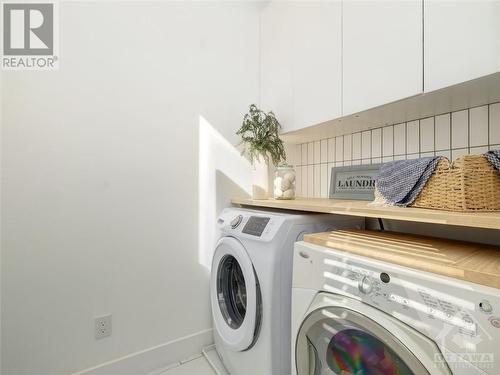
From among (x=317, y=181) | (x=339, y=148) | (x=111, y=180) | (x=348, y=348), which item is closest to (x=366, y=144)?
(x=339, y=148)

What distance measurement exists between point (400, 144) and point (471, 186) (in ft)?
1.83

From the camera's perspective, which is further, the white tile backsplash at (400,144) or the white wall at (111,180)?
the white wall at (111,180)

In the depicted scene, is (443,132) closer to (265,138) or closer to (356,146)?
(356,146)

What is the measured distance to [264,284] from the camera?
1.07 meters

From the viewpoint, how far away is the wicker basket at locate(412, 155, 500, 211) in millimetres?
794

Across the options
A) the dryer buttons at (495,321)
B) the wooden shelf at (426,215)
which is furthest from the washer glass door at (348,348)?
the wooden shelf at (426,215)

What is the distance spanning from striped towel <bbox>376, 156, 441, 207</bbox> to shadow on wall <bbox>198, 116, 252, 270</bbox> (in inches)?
38.3

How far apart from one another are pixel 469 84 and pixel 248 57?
1.37 m

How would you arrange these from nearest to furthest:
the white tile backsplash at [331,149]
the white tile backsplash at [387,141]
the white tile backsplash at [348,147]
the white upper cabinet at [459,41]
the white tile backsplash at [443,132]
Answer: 1. the white upper cabinet at [459,41]
2. the white tile backsplash at [443,132]
3. the white tile backsplash at [387,141]
4. the white tile backsplash at [348,147]
5. the white tile backsplash at [331,149]

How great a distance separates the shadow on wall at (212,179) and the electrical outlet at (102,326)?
22.3 inches

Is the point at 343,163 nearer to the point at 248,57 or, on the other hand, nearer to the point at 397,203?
the point at 397,203

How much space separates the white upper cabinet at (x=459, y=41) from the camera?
75 cm

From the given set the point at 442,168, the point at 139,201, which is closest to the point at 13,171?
the point at 139,201

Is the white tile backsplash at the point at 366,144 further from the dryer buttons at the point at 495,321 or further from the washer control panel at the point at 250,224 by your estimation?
the dryer buttons at the point at 495,321
